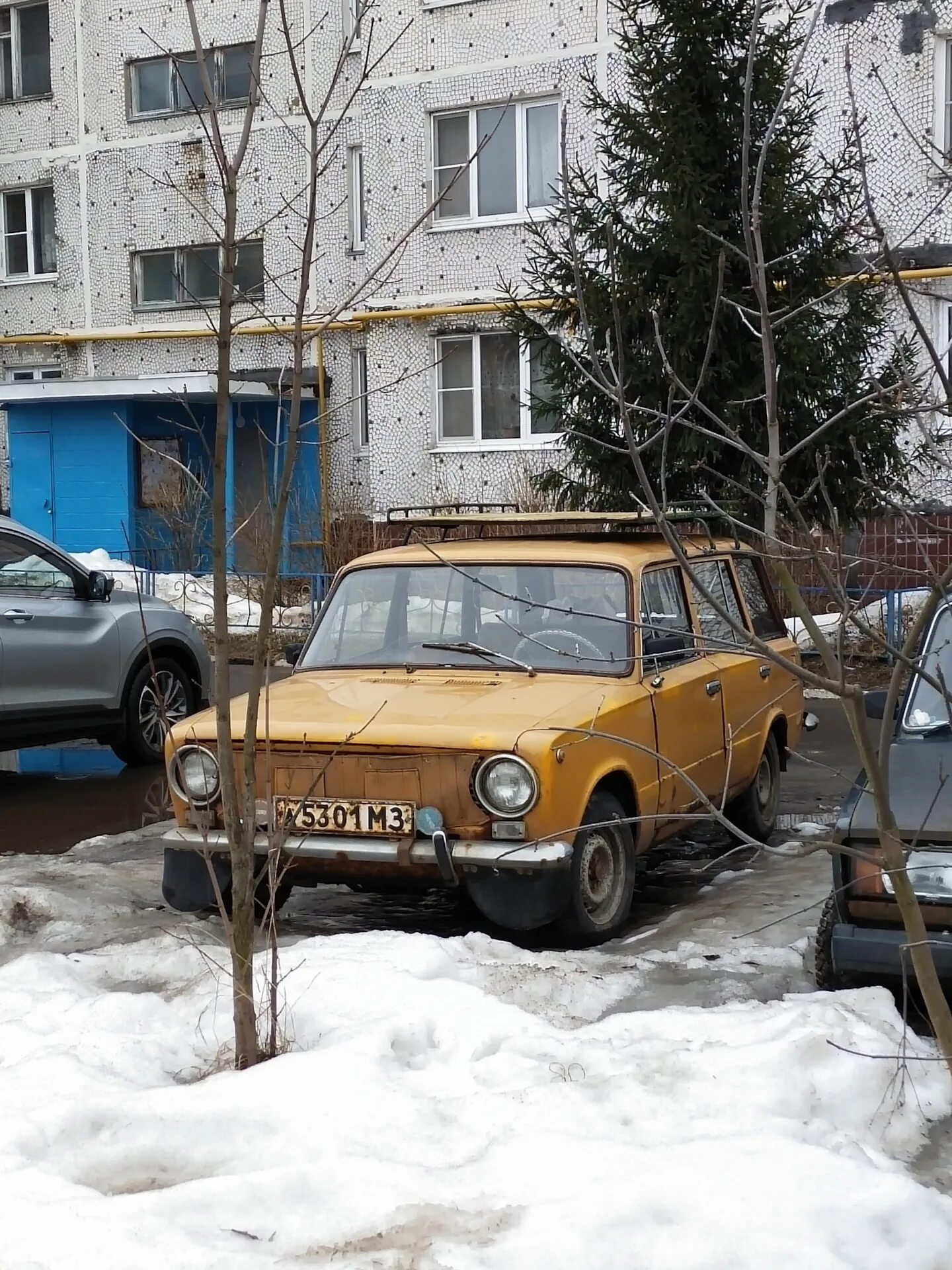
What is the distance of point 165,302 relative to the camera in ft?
79.8

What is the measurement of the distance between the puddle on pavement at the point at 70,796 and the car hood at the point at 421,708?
1.34 meters

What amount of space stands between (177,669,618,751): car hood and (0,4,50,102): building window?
2223cm

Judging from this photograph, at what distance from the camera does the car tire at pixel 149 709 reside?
10008 mm

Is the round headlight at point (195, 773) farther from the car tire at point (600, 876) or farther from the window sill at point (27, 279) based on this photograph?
the window sill at point (27, 279)

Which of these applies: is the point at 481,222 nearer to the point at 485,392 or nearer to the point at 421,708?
the point at 485,392

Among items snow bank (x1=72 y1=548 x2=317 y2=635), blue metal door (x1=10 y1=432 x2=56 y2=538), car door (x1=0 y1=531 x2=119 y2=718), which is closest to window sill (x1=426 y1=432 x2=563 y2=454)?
snow bank (x1=72 y1=548 x2=317 y2=635)

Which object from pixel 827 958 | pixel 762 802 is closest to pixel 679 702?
pixel 762 802

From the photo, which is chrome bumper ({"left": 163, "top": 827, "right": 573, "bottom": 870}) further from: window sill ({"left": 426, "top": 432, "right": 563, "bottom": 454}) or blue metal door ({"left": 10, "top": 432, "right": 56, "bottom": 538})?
blue metal door ({"left": 10, "top": 432, "right": 56, "bottom": 538})

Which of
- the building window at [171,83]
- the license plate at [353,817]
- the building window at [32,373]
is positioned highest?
the building window at [171,83]

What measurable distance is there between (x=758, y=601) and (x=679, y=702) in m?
1.91

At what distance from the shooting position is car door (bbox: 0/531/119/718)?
30.1ft

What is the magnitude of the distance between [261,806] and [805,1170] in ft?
9.47

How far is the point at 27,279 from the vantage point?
83.5 feet

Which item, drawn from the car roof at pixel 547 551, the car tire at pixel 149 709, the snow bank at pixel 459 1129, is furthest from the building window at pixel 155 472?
the snow bank at pixel 459 1129
